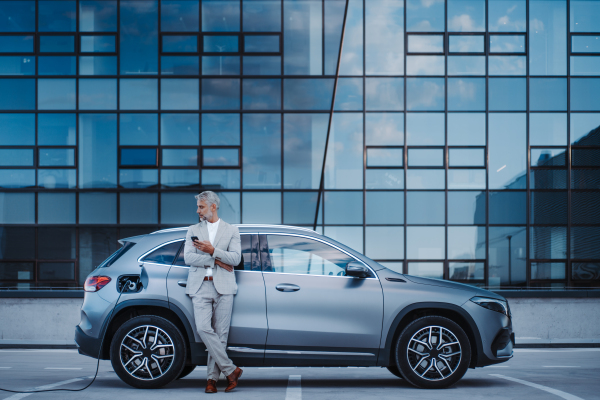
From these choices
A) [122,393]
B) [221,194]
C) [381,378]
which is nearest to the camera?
[122,393]

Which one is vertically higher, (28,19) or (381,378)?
(28,19)

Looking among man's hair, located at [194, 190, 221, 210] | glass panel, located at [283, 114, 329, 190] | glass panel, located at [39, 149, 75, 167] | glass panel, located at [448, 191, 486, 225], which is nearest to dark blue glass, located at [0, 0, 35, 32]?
glass panel, located at [39, 149, 75, 167]

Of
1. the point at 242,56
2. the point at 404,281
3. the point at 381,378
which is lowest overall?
the point at 381,378

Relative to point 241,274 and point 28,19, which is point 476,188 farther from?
point 28,19

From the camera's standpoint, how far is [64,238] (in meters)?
17.7

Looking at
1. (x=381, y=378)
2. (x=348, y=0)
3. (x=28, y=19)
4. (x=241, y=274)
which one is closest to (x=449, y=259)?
(x=348, y=0)

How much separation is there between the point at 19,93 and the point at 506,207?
15084mm

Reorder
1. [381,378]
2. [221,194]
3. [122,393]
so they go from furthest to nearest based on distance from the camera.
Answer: [221,194], [381,378], [122,393]

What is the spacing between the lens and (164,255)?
21.7 ft

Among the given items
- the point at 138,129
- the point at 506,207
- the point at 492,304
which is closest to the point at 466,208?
the point at 506,207

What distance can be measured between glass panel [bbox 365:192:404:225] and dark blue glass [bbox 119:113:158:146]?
6.71m

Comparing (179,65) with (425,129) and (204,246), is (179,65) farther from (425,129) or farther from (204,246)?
(204,246)

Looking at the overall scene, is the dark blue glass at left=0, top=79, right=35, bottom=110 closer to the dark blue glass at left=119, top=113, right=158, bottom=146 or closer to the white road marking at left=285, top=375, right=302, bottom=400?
the dark blue glass at left=119, top=113, right=158, bottom=146

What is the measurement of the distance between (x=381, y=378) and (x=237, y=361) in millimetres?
2163
